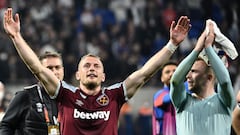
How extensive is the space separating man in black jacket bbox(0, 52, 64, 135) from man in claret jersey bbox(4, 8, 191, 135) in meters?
0.51

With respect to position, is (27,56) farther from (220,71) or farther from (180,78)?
(220,71)

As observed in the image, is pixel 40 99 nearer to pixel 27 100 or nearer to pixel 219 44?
pixel 27 100

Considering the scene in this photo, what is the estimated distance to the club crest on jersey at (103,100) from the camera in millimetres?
5527

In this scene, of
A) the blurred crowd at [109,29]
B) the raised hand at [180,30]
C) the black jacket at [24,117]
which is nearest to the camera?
the raised hand at [180,30]

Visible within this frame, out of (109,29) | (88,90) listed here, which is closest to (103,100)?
(88,90)

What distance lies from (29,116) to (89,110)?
76cm

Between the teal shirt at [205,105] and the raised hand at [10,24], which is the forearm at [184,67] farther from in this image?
the raised hand at [10,24]

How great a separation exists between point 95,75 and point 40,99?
79 centimetres

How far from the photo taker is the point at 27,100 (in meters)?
6.03

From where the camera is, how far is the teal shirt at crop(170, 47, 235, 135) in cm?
497

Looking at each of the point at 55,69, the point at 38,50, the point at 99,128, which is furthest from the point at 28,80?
the point at 99,128

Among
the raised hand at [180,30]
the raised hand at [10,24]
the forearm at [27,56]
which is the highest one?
the raised hand at [10,24]

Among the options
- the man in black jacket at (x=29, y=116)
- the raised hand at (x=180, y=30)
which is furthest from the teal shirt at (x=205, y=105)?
the man in black jacket at (x=29, y=116)

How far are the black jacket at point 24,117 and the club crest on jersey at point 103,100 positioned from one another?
66cm
